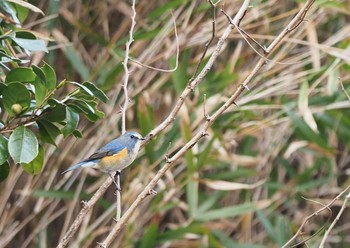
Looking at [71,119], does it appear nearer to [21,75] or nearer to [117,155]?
[21,75]

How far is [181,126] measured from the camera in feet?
9.06

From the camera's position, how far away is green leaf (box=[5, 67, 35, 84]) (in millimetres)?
1492

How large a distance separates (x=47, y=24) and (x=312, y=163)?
1.45 meters

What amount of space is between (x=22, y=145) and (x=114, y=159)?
2.03 ft

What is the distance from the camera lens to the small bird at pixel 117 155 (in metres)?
1.96

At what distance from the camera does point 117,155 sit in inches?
78.7

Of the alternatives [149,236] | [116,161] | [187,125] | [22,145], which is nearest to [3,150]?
[22,145]

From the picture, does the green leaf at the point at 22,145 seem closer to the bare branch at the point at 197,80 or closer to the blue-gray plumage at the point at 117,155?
the bare branch at the point at 197,80

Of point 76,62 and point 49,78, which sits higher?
point 49,78

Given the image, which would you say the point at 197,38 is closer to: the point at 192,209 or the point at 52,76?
the point at 192,209

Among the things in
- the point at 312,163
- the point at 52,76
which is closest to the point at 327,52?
the point at 312,163

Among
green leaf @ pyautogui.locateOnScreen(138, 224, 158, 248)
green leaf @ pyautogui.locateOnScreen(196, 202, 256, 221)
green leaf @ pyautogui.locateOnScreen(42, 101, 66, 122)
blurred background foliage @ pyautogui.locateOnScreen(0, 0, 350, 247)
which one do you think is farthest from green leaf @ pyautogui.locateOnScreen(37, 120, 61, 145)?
green leaf @ pyautogui.locateOnScreen(196, 202, 256, 221)

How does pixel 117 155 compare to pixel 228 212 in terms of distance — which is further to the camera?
pixel 228 212

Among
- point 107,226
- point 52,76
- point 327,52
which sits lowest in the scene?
point 107,226
